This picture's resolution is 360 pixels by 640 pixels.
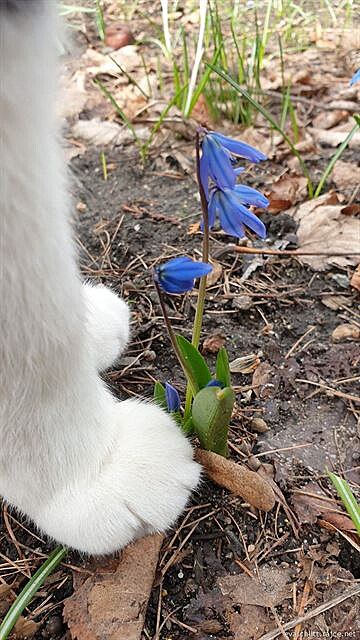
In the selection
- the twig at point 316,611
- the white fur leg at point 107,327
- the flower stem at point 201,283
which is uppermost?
the flower stem at point 201,283

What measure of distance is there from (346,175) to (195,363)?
110 cm

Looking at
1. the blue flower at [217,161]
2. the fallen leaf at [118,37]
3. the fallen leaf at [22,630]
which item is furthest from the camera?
the fallen leaf at [118,37]

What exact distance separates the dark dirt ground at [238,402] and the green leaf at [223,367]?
0.73ft

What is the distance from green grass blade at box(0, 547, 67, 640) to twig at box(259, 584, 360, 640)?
358 mm

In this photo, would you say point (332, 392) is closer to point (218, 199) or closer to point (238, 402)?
point (238, 402)

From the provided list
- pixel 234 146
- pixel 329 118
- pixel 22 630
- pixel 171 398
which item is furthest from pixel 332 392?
pixel 329 118

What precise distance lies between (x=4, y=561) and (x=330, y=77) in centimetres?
224

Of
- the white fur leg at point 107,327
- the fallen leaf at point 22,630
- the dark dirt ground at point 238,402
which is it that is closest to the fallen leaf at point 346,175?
the dark dirt ground at point 238,402

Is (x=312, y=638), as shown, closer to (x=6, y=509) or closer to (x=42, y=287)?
(x=6, y=509)

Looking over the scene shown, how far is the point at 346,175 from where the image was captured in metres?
1.99

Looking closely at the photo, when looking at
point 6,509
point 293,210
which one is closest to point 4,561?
point 6,509

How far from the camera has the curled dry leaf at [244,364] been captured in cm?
146

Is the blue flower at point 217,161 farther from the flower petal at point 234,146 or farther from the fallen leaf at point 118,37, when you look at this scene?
the fallen leaf at point 118,37

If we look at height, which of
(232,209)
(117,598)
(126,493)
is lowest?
(117,598)
